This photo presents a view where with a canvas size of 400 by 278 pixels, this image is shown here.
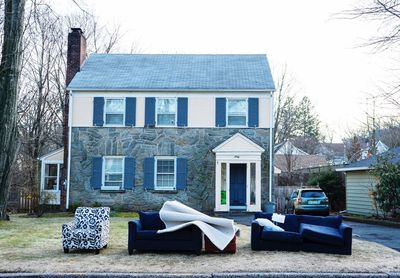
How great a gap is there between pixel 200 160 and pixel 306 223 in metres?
11.7

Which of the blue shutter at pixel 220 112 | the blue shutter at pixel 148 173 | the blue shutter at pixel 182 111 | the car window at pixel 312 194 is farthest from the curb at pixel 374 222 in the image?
the blue shutter at pixel 148 173

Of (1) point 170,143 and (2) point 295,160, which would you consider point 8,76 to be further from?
(2) point 295,160

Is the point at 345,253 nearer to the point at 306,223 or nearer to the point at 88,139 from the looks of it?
the point at 306,223

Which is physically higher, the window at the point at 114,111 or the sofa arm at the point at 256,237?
the window at the point at 114,111

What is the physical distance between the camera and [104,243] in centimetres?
1029

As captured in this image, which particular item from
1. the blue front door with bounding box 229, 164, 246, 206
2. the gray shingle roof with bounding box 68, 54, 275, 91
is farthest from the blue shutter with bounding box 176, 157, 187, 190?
the gray shingle roof with bounding box 68, 54, 275, 91

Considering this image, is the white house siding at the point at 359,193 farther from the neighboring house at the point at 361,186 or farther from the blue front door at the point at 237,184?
the blue front door at the point at 237,184

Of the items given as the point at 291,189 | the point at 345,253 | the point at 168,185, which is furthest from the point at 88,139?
the point at 345,253

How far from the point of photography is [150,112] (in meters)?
23.0

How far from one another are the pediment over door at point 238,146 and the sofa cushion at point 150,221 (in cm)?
1193

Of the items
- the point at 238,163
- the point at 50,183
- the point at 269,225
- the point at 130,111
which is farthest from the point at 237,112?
the point at 269,225

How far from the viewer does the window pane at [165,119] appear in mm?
23078

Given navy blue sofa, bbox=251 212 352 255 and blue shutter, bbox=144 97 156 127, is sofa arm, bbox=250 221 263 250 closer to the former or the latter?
navy blue sofa, bbox=251 212 352 255

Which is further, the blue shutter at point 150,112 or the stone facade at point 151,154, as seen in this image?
the blue shutter at point 150,112
